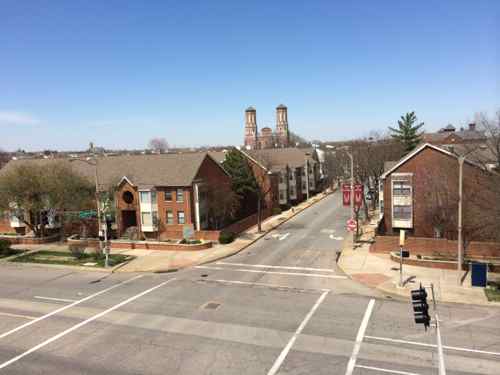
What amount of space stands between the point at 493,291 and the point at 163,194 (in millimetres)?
28218

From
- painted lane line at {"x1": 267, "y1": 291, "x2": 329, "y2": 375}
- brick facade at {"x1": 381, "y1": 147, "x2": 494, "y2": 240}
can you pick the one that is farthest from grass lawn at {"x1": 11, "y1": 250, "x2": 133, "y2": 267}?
brick facade at {"x1": 381, "y1": 147, "x2": 494, "y2": 240}

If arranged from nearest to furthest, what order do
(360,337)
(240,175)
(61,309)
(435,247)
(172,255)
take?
(360,337), (61,309), (435,247), (172,255), (240,175)

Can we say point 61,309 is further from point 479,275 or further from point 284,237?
point 284,237

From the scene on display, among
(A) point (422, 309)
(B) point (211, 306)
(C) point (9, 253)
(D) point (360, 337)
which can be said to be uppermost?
(A) point (422, 309)

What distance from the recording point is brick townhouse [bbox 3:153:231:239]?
38.7m

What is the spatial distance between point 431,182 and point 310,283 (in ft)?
47.1

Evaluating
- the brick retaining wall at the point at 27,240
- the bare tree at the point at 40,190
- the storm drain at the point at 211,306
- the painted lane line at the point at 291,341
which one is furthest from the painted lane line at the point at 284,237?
the brick retaining wall at the point at 27,240

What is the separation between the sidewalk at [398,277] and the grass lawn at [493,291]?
237mm

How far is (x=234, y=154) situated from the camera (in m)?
49.7

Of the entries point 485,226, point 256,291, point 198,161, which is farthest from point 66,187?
point 485,226


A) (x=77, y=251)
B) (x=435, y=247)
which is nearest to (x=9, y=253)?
(x=77, y=251)

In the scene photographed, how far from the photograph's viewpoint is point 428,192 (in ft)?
104

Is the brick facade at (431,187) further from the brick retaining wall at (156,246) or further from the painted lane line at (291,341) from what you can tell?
the brick retaining wall at (156,246)

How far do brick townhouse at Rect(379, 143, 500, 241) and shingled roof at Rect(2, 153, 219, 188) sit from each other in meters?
18.6
